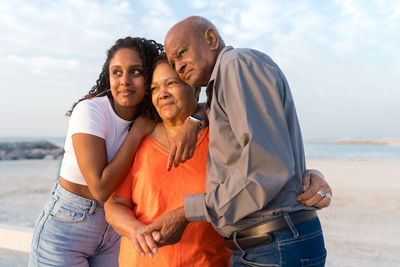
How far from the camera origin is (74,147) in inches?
88.8

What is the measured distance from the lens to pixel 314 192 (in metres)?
1.71

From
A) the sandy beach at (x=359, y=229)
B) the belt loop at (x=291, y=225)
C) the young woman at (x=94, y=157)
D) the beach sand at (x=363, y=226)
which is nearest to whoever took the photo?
the belt loop at (x=291, y=225)

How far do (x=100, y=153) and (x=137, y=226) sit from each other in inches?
23.9

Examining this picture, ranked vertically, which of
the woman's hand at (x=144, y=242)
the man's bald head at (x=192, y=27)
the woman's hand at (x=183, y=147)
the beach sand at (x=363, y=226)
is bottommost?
the beach sand at (x=363, y=226)

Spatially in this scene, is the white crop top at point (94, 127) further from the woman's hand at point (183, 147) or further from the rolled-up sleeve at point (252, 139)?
the rolled-up sleeve at point (252, 139)

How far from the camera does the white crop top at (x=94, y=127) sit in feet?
7.48

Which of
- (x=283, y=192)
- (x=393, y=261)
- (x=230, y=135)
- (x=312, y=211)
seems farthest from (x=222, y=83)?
(x=393, y=261)

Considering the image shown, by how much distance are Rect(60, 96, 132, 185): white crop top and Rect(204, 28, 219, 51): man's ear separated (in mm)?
957

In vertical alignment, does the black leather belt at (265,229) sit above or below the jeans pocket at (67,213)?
above

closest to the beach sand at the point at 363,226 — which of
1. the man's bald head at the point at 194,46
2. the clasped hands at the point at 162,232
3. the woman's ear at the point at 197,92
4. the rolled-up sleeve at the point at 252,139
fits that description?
the woman's ear at the point at 197,92

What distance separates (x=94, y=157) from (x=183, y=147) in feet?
2.10

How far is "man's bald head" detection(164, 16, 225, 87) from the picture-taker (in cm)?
190

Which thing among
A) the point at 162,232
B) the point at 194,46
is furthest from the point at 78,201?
the point at 194,46

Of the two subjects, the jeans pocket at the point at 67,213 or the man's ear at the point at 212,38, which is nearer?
the man's ear at the point at 212,38
